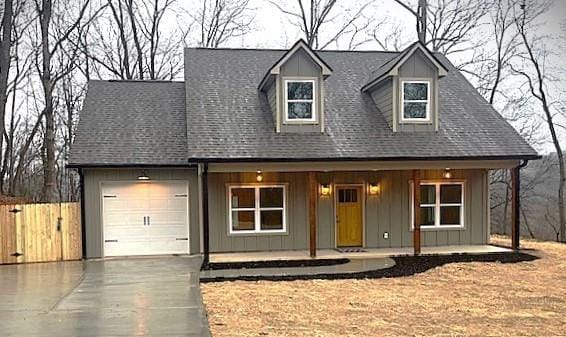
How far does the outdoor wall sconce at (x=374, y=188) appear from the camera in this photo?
48.7ft

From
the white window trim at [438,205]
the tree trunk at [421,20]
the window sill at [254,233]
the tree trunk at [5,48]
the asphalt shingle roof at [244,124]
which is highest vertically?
the tree trunk at [421,20]

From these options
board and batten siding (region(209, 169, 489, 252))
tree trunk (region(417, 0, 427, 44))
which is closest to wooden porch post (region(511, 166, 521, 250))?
board and batten siding (region(209, 169, 489, 252))

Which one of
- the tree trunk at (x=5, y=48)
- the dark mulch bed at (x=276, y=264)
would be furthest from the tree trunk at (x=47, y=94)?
the dark mulch bed at (x=276, y=264)

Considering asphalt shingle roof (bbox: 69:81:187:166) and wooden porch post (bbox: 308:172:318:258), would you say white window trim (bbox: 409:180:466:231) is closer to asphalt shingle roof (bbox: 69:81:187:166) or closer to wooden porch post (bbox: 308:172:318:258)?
wooden porch post (bbox: 308:172:318:258)

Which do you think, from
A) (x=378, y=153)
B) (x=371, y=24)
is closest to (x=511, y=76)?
(x=371, y=24)

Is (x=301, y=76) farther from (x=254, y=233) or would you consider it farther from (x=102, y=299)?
(x=102, y=299)

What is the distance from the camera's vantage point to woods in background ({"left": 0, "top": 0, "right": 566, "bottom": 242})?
23922 mm

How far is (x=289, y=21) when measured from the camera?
26.5 metres

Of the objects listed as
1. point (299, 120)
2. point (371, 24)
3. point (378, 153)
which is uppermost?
point (371, 24)

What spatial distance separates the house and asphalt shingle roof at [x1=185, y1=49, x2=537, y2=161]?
54mm

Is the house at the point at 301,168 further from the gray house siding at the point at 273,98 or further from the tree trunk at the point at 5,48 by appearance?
the tree trunk at the point at 5,48

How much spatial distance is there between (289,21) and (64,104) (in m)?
11.6

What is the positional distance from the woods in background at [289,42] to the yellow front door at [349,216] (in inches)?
459

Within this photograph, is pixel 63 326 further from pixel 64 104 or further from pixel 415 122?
pixel 64 104
